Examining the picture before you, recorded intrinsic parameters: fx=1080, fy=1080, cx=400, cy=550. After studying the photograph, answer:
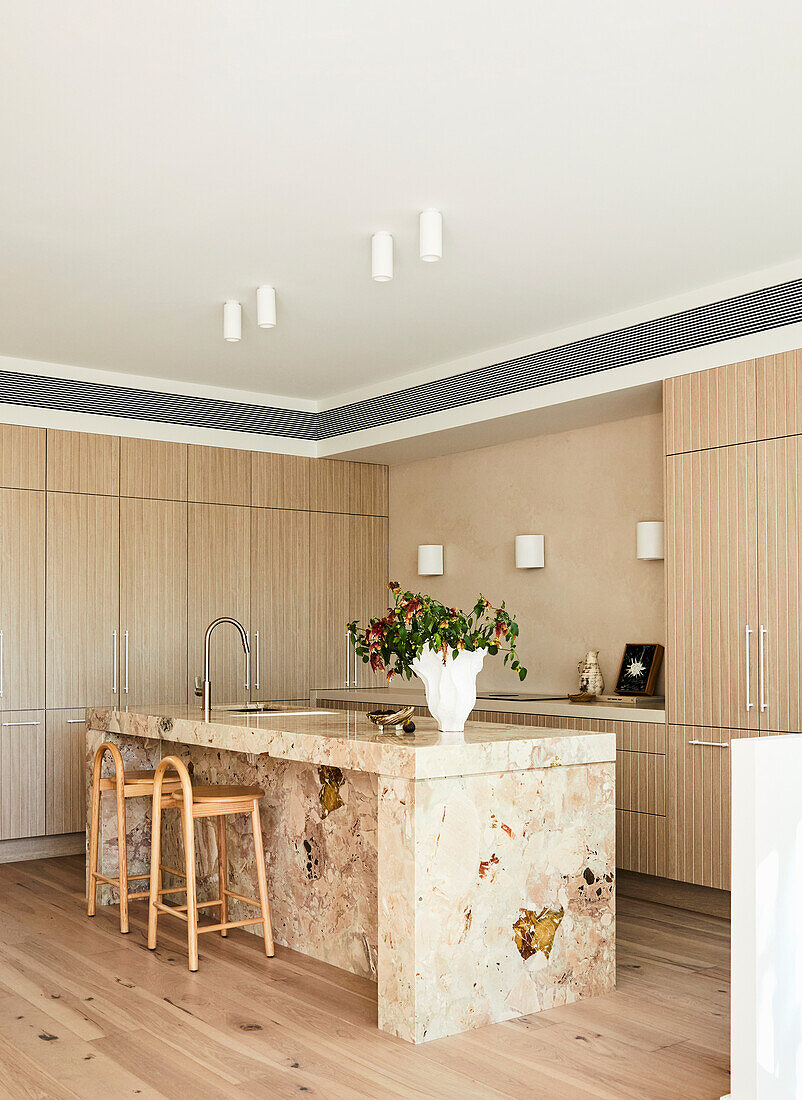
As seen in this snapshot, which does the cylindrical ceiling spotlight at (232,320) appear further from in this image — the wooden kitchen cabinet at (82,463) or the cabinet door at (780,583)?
the cabinet door at (780,583)

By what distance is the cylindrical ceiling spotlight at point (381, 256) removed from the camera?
3971 mm

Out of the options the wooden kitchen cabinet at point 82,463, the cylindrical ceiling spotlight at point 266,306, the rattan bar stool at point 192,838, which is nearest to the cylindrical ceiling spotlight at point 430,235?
the cylindrical ceiling spotlight at point 266,306

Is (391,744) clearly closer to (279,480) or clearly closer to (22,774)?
(22,774)

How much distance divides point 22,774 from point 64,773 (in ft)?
0.76

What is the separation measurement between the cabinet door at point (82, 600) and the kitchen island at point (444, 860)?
206 cm

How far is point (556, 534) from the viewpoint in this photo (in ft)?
20.7

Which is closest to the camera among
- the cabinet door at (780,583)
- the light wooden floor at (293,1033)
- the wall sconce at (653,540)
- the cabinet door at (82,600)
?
→ the light wooden floor at (293,1033)

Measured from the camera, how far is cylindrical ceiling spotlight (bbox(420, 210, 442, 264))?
3785 millimetres

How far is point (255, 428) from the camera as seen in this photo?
22.9 feet

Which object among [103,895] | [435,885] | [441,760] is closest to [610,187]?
[441,760]

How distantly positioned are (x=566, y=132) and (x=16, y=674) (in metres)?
4.26

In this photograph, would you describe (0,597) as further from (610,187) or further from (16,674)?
(610,187)

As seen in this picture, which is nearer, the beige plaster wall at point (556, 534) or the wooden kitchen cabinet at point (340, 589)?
the beige plaster wall at point (556, 534)

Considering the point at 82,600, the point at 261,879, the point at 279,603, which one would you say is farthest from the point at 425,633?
the point at 279,603
